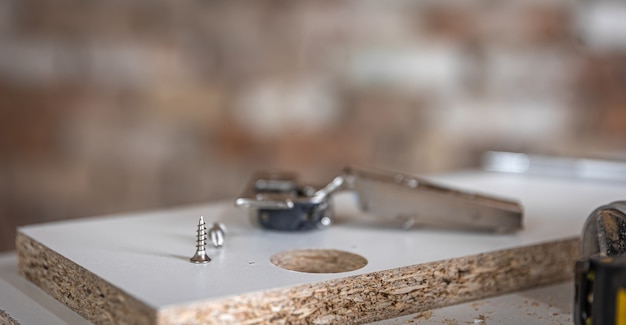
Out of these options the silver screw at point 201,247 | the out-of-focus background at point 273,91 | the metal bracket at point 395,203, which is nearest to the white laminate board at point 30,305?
the silver screw at point 201,247

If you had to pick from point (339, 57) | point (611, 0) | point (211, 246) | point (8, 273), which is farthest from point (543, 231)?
point (611, 0)

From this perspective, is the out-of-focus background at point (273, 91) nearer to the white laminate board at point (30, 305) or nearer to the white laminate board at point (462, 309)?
the white laminate board at point (462, 309)

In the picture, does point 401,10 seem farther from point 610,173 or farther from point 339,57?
point 610,173

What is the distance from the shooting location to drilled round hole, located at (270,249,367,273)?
85 centimetres

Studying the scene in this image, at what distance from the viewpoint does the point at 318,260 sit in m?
0.87

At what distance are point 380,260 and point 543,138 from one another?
233 cm

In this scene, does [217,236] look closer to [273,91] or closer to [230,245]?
[230,245]

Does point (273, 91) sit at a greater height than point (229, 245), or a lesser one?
greater

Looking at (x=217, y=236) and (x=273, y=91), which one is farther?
(x=273, y=91)

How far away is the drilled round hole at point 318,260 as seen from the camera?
847 millimetres

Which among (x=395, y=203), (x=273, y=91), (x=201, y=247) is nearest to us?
(x=201, y=247)

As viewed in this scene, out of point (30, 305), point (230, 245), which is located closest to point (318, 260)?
point (230, 245)

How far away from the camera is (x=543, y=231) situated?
39.2 inches

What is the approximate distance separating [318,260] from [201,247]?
0.14 metres
